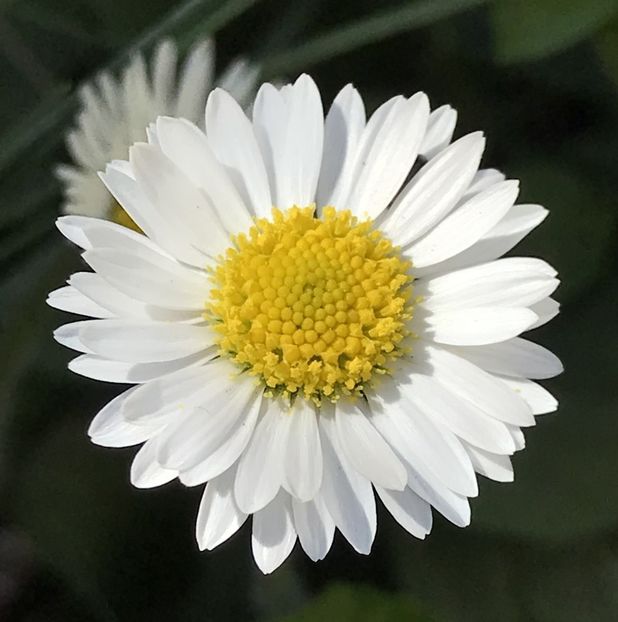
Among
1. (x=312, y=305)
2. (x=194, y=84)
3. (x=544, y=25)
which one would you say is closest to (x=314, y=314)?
(x=312, y=305)

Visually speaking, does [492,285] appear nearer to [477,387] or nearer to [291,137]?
[477,387]

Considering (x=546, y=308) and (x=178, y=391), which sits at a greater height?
(x=178, y=391)

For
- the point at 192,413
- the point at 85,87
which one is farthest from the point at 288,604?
the point at 85,87

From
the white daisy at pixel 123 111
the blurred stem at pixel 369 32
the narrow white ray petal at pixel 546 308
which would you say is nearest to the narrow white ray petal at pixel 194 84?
the white daisy at pixel 123 111

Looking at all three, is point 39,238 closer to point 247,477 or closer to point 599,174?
point 247,477

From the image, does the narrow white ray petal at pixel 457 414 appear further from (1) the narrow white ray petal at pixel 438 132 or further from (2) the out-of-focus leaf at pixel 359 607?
(2) the out-of-focus leaf at pixel 359 607

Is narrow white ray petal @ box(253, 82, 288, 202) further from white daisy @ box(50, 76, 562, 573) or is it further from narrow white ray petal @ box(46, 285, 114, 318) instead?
narrow white ray petal @ box(46, 285, 114, 318)
